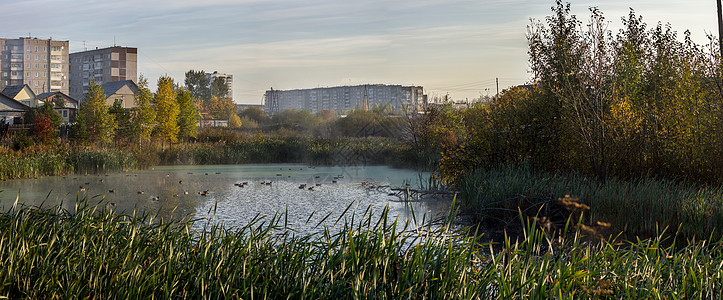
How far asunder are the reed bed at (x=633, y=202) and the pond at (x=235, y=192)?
50.3 inches

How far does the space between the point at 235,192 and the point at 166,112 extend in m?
13.4

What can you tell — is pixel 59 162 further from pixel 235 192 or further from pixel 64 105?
pixel 64 105

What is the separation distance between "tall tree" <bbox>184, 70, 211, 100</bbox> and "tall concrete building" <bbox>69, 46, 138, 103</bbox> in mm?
10574

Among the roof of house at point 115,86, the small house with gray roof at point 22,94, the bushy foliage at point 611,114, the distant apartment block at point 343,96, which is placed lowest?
the bushy foliage at point 611,114

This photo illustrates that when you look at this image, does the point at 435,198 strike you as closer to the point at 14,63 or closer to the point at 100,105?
the point at 100,105

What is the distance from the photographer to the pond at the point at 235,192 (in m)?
10.0

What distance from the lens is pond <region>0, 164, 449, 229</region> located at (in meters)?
10.0

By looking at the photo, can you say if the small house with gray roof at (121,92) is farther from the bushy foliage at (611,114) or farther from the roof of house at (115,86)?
the bushy foliage at (611,114)

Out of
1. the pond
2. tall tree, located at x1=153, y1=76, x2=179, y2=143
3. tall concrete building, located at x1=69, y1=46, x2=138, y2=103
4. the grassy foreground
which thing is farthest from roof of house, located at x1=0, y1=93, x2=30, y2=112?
tall concrete building, located at x1=69, y1=46, x2=138, y2=103

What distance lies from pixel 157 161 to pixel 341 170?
24.9ft

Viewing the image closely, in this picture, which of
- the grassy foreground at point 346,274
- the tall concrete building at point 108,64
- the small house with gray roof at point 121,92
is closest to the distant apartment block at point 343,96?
the tall concrete building at point 108,64

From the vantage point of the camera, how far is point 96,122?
2373 cm

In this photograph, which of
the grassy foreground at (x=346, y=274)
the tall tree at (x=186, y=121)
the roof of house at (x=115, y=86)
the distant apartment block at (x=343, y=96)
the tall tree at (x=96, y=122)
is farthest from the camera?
the distant apartment block at (x=343, y=96)

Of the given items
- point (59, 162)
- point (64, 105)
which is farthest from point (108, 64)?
point (59, 162)
